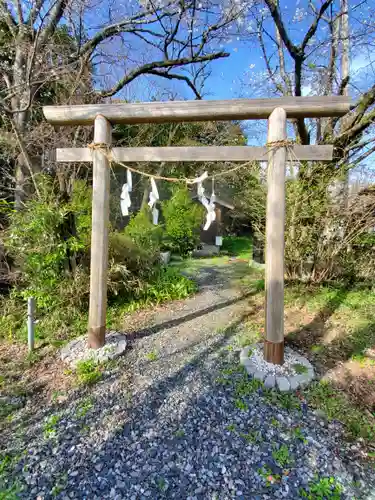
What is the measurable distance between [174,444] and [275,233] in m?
2.01

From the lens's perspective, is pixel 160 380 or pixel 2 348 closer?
pixel 160 380

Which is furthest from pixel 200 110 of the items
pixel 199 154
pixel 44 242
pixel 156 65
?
pixel 156 65

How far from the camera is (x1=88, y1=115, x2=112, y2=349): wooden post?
2.78 metres

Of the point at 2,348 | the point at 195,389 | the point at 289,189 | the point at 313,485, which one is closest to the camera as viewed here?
the point at 313,485

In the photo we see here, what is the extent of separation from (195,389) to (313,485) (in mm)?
1113

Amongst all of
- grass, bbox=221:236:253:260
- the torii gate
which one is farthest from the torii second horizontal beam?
grass, bbox=221:236:253:260

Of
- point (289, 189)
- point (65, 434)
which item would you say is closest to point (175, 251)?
point (289, 189)

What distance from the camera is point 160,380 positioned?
255 centimetres

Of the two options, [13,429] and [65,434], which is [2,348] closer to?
[13,429]

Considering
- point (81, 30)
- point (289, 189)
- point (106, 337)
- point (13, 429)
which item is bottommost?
point (13, 429)

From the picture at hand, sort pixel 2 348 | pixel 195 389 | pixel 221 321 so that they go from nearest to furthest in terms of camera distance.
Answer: pixel 195 389 < pixel 2 348 < pixel 221 321

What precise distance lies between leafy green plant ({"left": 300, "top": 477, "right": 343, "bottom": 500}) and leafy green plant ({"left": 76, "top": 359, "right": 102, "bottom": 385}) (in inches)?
76.7

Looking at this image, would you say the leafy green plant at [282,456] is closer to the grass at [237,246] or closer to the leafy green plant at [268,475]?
the leafy green plant at [268,475]

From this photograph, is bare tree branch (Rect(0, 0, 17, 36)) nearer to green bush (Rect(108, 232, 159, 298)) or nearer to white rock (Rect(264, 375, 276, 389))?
green bush (Rect(108, 232, 159, 298))
